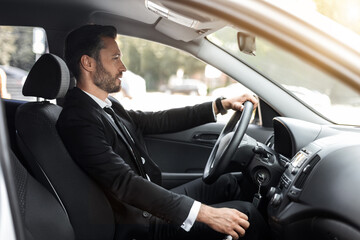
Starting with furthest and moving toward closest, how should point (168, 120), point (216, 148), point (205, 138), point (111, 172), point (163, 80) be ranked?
1. point (163, 80)
2. point (205, 138)
3. point (168, 120)
4. point (216, 148)
5. point (111, 172)

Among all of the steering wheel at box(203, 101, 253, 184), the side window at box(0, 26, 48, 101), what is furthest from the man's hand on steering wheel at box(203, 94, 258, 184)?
the side window at box(0, 26, 48, 101)

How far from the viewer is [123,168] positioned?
6.29ft

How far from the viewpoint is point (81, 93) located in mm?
2121

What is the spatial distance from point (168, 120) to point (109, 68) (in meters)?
0.63

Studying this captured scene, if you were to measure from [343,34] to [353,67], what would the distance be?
0.08 metres

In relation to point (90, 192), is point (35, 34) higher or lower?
higher

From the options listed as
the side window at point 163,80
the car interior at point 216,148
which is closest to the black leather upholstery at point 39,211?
the car interior at point 216,148

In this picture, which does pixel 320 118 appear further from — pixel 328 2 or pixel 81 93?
pixel 81 93

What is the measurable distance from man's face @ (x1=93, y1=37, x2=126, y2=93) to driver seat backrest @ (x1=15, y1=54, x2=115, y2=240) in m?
0.29

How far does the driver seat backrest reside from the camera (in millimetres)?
1853

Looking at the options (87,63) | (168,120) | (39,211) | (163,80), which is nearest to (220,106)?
(168,120)

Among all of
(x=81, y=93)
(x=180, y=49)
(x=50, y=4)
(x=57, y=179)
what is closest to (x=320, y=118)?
(x=180, y=49)

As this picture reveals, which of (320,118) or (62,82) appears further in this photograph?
(320,118)

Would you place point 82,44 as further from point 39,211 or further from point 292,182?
point 292,182
